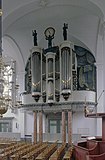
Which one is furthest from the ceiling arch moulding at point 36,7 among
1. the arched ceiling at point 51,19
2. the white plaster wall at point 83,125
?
the white plaster wall at point 83,125

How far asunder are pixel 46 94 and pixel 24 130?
417cm

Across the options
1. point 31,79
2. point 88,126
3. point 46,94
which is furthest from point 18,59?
point 88,126

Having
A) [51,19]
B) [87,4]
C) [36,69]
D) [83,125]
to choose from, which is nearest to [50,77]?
[36,69]

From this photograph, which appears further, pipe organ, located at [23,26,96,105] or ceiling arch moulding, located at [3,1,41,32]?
pipe organ, located at [23,26,96,105]

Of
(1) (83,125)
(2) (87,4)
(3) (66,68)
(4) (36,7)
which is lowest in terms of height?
(1) (83,125)

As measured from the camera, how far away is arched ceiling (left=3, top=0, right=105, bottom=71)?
13750 millimetres

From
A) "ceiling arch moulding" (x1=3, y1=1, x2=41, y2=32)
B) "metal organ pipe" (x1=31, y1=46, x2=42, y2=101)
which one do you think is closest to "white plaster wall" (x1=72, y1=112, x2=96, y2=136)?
"metal organ pipe" (x1=31, y1=46, x2=42, y2=101)

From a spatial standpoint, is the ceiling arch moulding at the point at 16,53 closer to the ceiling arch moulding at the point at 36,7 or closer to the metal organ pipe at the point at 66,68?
the metal organ pipe at the point at 66,68

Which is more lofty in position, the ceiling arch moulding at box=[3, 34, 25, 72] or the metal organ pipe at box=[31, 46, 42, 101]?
the ceiling arch moulding at box=[3, 34, 25, 72]

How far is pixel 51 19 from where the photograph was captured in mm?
18125

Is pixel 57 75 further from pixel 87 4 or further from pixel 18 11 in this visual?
pixel 87 4

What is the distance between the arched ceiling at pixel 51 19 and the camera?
13.8m

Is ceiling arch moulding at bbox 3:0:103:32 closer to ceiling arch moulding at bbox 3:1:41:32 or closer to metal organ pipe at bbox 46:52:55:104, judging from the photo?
ceiling arch moulding at bbox 3:1:41:32

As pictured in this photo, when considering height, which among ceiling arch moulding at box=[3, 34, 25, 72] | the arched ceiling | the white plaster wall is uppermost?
the arched ceiling
